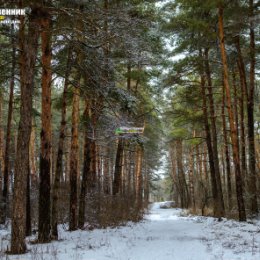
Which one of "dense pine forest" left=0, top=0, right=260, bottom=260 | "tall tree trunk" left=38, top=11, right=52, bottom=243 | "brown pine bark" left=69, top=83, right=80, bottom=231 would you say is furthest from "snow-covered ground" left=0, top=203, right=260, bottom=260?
"brown pine bark" left=69, top=83, right=80, bottom=231

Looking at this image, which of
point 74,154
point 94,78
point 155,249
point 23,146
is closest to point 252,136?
point 74,154

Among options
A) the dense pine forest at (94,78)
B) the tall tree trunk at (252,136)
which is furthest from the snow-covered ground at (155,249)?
the tall tree trunk at (252,136)

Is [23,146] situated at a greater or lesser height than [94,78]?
lesser

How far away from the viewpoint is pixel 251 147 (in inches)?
551

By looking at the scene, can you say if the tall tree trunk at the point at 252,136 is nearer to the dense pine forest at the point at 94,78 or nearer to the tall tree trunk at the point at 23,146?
the dense pine forest at the point at 94,78

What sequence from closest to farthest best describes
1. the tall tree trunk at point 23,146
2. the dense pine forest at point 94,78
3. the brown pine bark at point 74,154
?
the tall tree trunk at point 23,146 → the dense pine forest at point 94,78 → the brown pine bark at point 74,154

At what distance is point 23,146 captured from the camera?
6883 mm

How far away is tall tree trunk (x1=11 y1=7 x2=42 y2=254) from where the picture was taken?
21.8ft

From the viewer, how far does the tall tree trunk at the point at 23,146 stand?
21.8ft

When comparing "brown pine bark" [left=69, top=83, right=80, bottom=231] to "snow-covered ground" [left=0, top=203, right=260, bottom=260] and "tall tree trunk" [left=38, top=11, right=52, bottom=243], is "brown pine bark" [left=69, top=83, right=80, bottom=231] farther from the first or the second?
"tall tree trunk" [left=38, top=11, right=52, bottom=243]

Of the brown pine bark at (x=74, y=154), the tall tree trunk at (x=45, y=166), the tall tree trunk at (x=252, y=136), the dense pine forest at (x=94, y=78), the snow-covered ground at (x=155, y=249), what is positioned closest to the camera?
the snow-covered ground at (x=155, y=249)

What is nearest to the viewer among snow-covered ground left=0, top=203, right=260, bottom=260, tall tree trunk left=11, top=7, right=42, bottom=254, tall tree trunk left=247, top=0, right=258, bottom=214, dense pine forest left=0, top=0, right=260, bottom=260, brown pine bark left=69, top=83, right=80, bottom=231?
snow-covered ground left=0, top=203, right=260, bottom=260

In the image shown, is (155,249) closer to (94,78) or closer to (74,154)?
(94,78)

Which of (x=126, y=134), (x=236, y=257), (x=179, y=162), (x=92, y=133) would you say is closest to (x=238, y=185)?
(x=126, y=134)
